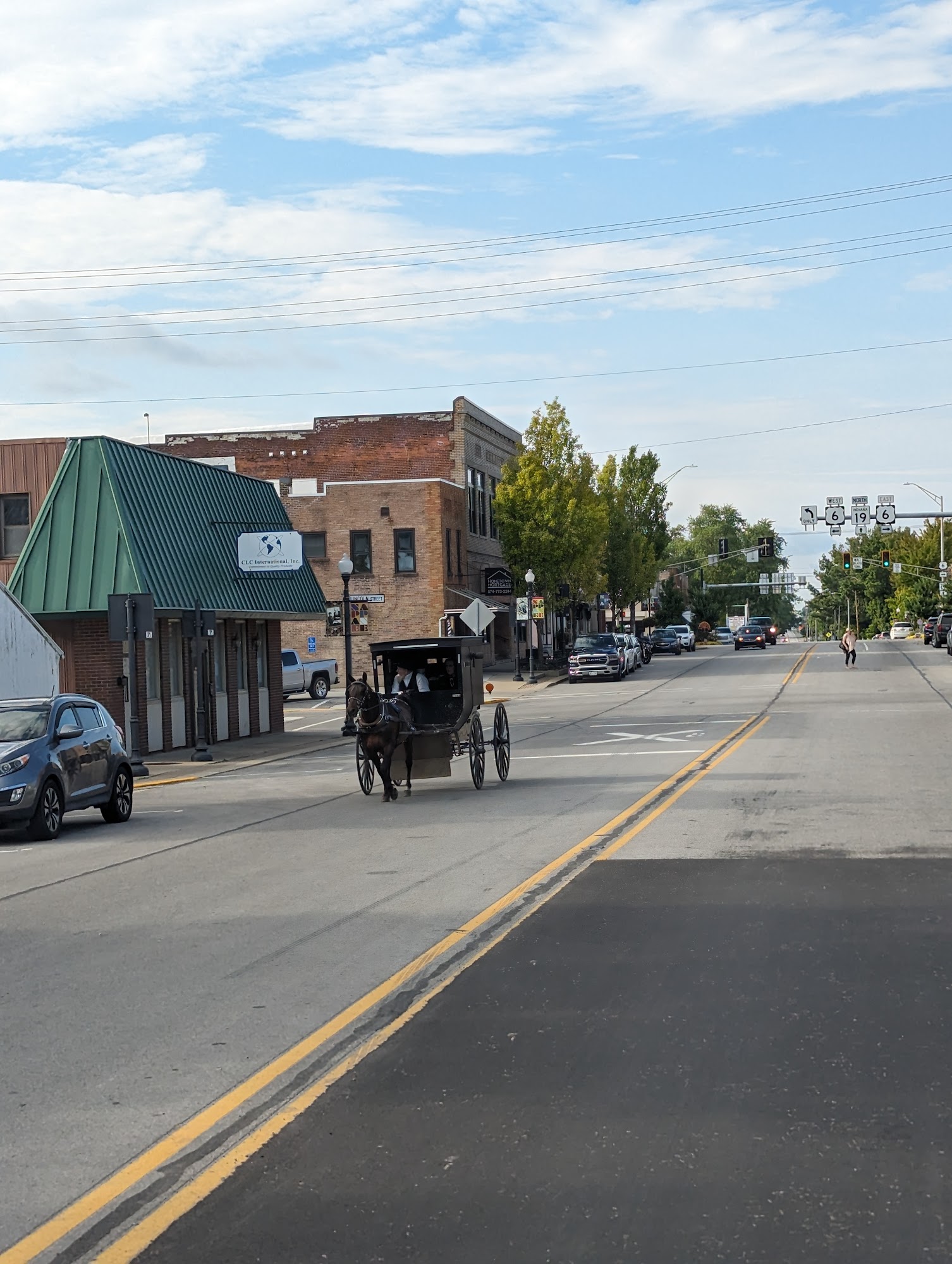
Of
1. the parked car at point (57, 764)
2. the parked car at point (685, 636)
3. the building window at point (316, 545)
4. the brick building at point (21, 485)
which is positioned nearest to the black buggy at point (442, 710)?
the parked car at point (57, 764)

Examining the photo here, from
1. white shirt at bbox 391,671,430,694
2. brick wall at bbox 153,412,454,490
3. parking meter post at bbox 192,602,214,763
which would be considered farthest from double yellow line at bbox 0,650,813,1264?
brick wall at bbox 153,412,454,490

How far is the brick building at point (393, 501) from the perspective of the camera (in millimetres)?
59625

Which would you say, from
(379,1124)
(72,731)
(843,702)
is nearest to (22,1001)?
(379,1124)

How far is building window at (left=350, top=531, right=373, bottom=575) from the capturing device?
60.1 metres

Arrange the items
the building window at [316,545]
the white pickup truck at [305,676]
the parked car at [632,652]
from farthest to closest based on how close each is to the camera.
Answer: the parked car at [632,652] < the building window at [316,545] < the white pickup truck at [305,676]

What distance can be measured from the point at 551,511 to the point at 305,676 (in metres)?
15.3

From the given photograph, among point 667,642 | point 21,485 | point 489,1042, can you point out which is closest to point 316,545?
point 21,485

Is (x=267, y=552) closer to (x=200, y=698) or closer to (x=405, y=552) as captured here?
(x=200, y=698)

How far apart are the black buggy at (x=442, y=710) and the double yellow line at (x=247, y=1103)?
745cm

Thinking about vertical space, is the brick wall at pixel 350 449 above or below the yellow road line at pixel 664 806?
above

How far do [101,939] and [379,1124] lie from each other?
485 cm

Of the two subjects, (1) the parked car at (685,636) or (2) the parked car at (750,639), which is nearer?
(1) the parked car at (685,636)

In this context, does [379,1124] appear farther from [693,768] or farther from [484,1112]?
[693,768]

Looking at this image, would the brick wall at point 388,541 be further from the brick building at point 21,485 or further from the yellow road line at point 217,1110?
the yellow road line at point 217,1110
